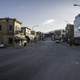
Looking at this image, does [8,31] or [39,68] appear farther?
[8,31]

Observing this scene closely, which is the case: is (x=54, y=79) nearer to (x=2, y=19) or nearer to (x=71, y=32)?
(x=2, y=19)

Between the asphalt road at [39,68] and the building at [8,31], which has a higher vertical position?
the building at [8,31]

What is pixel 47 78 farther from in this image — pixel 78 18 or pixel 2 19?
pixel 78 18

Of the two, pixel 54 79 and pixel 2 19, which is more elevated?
pixel 2 19

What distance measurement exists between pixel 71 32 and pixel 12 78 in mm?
127840

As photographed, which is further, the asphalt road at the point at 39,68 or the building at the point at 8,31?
the building at the point at 8,31

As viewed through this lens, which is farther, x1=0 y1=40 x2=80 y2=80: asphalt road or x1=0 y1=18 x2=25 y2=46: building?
x1=0 y1=18 x2=25 y2=46: building

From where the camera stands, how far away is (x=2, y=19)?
7500 cm

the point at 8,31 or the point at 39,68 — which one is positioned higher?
the point at 8,31

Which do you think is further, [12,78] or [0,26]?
[0,26]

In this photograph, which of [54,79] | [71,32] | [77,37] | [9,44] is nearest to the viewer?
[54,79]

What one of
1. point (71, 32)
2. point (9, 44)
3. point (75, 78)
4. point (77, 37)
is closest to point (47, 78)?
point (75, 78)

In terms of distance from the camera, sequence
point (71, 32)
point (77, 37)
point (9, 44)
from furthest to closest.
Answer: point (71, 32), point (77, 37), point (9, 44)

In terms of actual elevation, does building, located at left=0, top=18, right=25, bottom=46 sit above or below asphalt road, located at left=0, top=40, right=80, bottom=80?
above
